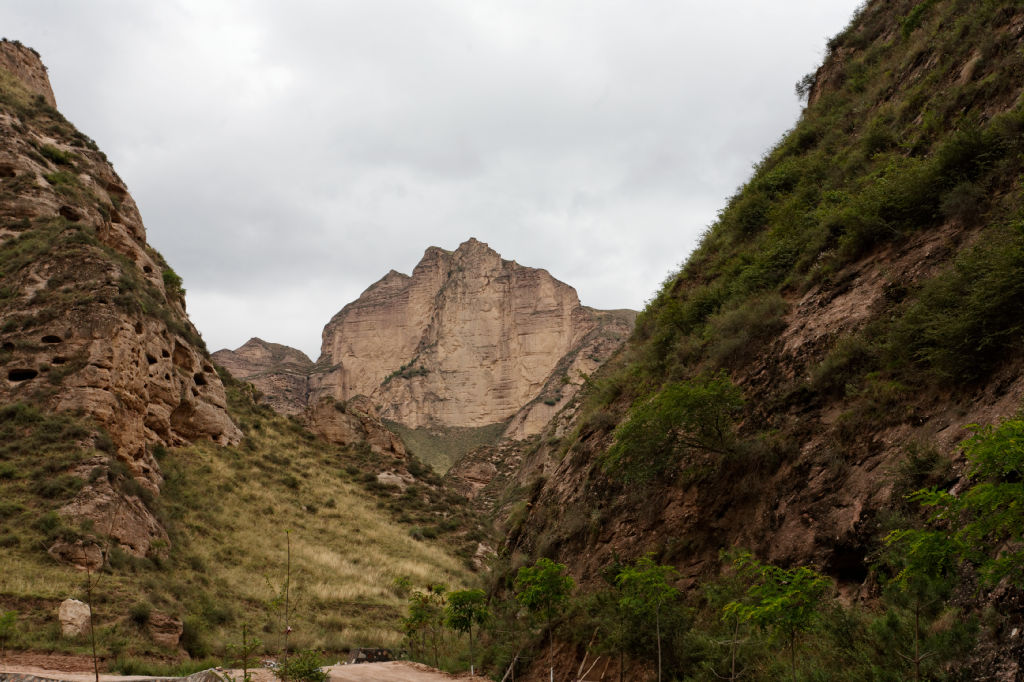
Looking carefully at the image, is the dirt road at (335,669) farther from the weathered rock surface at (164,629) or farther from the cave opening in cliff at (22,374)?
the cave opening in cliff at (22,374)

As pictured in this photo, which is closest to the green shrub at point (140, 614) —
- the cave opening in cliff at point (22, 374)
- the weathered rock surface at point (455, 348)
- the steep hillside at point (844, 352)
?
the steep hillside at point (844, 352)

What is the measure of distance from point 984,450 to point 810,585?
2.02m

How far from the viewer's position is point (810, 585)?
5.34 m

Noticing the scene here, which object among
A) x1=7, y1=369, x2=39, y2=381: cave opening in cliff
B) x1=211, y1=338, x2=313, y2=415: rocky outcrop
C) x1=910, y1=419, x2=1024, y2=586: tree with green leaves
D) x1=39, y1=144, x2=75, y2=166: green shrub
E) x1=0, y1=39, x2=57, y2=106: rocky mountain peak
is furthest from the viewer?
x1=211, y1=338, x2=313, y2=415: rocky outcrop

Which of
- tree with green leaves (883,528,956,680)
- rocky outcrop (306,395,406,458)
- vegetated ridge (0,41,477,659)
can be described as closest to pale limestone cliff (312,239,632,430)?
rocky outcrop (306,395,406,458)

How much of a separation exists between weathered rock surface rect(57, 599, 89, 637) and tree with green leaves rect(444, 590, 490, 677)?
8.35 meters

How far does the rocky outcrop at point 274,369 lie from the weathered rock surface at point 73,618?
379 ft

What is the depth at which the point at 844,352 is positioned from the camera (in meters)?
9.37

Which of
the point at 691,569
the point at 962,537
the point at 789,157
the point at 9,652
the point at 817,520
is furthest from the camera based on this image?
the point at 789,157

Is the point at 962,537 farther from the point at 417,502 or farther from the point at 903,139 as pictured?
the point at 417,502

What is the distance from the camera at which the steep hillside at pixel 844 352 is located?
7.22 m

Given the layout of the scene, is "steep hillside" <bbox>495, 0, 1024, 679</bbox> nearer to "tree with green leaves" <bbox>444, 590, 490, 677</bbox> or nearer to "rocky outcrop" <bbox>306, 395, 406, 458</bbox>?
"tree with green leaves" <bbox>444, 590, 490, 677</bbox>

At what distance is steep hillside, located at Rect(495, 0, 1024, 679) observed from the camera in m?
7.22

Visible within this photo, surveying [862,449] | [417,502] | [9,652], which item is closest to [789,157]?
[862,449]
